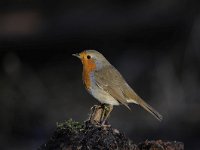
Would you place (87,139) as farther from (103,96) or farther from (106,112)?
(103,96)

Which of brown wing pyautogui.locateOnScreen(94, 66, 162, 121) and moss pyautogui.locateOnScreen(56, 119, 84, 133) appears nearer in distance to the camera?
moss pyautogui.locateOnScreen(56, 119, 84, 133)

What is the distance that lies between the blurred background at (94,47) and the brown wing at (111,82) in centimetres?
427

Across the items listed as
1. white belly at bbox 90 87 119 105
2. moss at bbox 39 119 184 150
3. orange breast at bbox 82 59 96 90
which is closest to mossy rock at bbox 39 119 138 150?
moss at bbox 39 119 184 150

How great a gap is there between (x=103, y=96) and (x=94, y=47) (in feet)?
20.2

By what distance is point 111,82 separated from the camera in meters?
8.20

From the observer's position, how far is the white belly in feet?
25.6

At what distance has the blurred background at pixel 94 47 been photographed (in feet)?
42.4

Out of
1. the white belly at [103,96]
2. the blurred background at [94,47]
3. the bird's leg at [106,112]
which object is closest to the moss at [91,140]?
the bird's leg at [106,112]

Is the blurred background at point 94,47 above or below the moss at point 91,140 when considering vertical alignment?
above

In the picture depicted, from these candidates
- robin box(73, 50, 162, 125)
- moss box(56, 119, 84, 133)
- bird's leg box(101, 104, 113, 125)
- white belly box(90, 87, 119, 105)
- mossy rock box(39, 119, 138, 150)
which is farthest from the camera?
robin box(73, 50, 162, 125)

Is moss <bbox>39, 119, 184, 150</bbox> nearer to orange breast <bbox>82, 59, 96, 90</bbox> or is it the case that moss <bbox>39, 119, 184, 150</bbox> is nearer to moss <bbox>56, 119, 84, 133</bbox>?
moss <bbox>56, 119, 84, 133</bbox>

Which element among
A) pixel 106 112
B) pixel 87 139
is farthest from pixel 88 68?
pixel 87 139

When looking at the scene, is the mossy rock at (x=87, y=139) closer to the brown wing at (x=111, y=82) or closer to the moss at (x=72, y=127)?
the moss at (x=72, y=127)

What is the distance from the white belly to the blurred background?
176 inches
